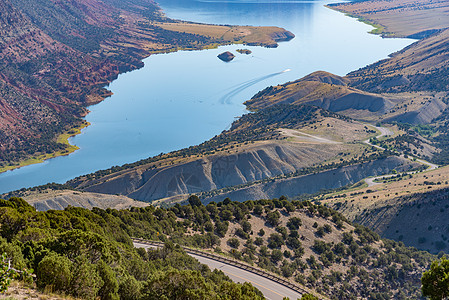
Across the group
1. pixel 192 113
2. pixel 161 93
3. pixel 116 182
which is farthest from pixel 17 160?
pixel 161 93

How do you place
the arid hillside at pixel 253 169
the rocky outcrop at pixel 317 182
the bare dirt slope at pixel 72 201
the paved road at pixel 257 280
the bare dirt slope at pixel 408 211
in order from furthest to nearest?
the arid hillside at pixel 253 169
the rocky outcrop at pixel 317 182
the bare dirt slope at pixel 72 201
the bare dirt slope at pixel 408 211
the paved road at pixel 257 280

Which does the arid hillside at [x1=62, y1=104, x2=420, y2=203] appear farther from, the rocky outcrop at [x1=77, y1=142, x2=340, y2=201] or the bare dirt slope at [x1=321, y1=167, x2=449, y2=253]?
the bare dirt slope at [x1=321, y1=167, x2=449, y2=253]

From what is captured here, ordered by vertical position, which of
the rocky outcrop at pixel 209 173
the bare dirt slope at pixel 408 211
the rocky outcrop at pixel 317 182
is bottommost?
the bare dirt slope at pixel 408 211

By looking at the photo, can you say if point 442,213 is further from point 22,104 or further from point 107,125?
point 22,104

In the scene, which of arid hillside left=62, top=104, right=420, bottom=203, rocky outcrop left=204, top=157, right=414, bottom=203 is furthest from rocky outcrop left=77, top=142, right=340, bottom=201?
rocky outcrop left=204, top=157, right=414, bottom=203

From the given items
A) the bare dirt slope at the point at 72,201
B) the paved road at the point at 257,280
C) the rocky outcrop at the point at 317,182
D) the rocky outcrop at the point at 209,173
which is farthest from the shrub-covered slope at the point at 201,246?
the rocky outcrop at the point at 209,173

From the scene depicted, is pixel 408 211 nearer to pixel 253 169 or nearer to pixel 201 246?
pixel 201 246

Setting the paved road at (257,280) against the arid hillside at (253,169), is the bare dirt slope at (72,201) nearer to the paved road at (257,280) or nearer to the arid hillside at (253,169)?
the arid hillside at (253,169)

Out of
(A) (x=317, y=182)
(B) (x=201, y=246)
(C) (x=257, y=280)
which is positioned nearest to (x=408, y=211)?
(A) (x=317, y=182)
